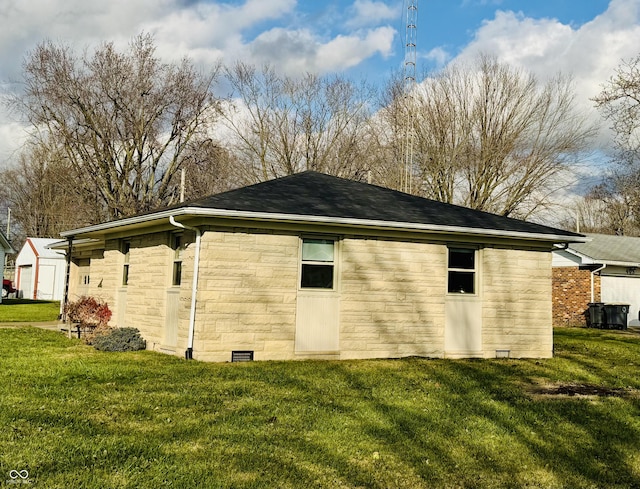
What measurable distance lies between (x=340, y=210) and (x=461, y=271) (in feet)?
10.2

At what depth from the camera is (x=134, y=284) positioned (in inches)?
571

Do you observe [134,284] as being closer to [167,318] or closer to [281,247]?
[167,318]

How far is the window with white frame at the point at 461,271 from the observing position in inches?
531

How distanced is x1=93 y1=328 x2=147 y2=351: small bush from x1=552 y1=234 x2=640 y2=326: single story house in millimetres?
18581

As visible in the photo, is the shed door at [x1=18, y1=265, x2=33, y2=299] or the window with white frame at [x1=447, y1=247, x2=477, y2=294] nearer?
the window with white frame at [x1=447, y1=247, x2=477, y2=294]

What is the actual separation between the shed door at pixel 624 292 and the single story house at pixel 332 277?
1336 centimetres

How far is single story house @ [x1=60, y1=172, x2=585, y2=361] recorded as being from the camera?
11625 millimetres

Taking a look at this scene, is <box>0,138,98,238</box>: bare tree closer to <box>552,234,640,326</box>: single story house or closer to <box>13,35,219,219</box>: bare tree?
<box>13,35,219,219</box>: bare tree

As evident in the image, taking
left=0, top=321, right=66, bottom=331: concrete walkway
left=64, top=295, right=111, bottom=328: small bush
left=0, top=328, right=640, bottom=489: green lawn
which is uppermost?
left=64, top=295, right=111, bottom=328: small bush

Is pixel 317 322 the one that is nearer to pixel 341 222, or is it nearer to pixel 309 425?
pixel 341 222

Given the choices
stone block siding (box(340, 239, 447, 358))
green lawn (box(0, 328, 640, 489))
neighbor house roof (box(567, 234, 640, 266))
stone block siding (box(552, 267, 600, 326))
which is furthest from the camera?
stone block siding (box(552, 267, 600, 326))

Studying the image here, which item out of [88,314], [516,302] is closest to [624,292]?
[516,302]

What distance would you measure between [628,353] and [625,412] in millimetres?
7549

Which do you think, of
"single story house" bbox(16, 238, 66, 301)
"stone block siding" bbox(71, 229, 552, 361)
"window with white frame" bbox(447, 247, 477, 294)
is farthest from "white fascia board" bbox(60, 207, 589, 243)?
"single story house" bbox(16, 238, 66, 301)
